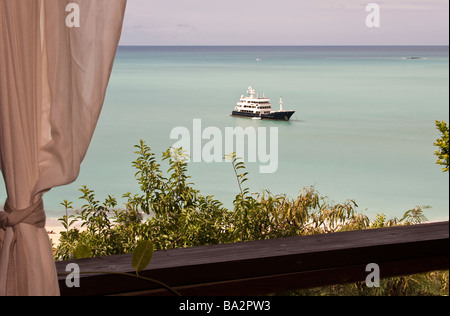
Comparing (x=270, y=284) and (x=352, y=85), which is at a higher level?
(x=352, y=85)

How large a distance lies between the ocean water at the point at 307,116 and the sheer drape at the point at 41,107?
313cm

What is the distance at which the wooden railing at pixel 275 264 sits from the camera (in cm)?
104

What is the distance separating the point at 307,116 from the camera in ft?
22.9

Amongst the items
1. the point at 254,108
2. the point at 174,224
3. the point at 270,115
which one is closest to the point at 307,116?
the point at 270,115

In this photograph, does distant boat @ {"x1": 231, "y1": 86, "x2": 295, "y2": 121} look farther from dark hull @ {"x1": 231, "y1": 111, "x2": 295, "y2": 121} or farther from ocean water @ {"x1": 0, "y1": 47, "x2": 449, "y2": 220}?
ocean water @ {"x1": 0, "y1": 47, "x2": 449, "y2": 220}

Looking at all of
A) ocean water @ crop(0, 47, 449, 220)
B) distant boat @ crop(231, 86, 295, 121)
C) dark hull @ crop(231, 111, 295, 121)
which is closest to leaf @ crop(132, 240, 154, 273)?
distant boat @ crop(231, 86, 295, 121)

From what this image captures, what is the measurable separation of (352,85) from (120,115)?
352 cm

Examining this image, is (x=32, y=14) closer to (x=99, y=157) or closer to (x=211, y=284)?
(x=211, y=284)

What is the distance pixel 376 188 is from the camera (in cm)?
589

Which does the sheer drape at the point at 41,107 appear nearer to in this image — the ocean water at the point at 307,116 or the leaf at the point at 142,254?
the leaf at the point at 142,254

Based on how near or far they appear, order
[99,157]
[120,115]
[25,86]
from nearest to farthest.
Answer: [25,86] < [99,157] < [120,115]

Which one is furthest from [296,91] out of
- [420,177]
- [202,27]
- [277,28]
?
[420,177]

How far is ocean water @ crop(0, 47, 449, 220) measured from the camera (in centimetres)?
483

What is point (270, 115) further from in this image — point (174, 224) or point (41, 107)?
point (41, 107)
